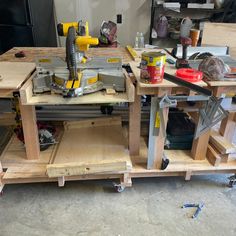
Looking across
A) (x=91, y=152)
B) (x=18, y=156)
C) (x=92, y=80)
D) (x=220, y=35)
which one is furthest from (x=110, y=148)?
(x=220, y=35)

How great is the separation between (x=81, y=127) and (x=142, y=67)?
2.89 feet

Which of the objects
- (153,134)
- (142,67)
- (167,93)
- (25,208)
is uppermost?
(142,67)

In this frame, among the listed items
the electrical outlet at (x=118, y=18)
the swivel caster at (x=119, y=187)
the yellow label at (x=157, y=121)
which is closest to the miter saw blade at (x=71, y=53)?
the yellow label at (x=157, y=121)

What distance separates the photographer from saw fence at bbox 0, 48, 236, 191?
1.37 meters

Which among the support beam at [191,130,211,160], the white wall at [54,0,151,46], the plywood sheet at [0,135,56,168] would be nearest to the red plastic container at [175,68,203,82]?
the support beam at [191,130,211,160]

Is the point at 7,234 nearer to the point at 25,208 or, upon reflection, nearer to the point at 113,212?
the point at 25,208

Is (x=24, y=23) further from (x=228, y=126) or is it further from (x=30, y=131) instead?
(x=228, y=126)

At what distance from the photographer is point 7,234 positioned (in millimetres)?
1343

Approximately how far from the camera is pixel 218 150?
168 cm

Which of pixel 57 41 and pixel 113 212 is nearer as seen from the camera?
pixel 113 212

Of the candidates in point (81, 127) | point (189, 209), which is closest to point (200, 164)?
point (189, 209)

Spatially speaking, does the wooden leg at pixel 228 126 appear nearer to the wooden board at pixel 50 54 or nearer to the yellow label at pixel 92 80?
the wooden board at pixel 50 54

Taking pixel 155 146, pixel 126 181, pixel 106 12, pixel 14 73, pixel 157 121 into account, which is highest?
pixel 106 12

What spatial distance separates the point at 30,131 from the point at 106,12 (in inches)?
101
